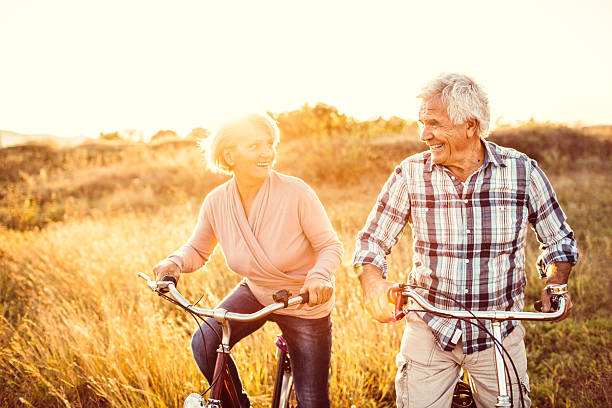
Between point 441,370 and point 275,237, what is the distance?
112cm

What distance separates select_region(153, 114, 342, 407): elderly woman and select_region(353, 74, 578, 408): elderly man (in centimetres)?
38

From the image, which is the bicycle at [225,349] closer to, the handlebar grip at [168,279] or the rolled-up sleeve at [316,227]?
the handlebar grip at [168,279]

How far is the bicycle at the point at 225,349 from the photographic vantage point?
186cm

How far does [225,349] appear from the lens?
213 centimetres

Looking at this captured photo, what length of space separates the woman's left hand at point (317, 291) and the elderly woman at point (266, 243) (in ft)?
1.12

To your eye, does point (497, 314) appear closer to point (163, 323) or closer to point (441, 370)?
point (441, 370)

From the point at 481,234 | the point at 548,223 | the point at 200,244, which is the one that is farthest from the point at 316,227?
the point at 548,223

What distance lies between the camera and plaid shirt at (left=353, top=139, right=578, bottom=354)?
2309 millimetres

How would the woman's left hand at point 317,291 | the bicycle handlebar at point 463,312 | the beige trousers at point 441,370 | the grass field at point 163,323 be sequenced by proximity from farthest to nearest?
the grass field at point 163,323 → the beige trousers at point 441,370 → the woman's left hand at point 317,291 → the bicycle handlebar at point 463,312

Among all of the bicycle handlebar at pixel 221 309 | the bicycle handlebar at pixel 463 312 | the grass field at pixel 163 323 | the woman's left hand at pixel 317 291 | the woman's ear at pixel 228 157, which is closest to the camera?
the bicycle handlebar at pixel 463 312

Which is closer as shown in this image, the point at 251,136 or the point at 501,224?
the point at 501,224

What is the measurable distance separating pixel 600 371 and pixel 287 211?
10.7 feet

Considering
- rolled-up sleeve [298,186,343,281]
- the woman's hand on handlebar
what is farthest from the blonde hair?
the woman's hand on handlebar

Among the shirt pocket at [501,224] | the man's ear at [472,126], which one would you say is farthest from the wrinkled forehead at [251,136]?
the shirt pocket at [501,224]
